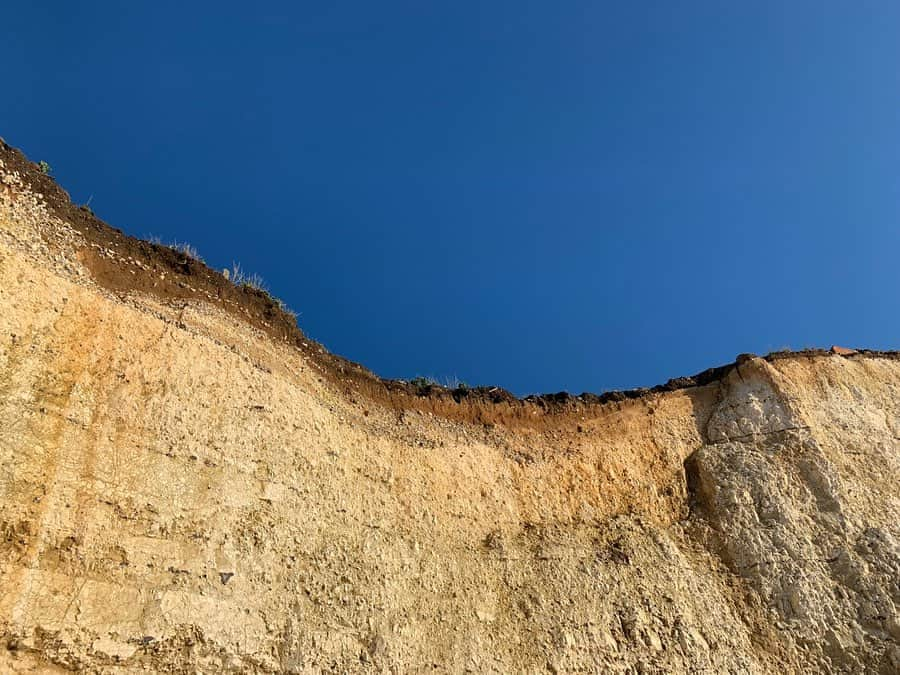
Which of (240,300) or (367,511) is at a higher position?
(240,300)

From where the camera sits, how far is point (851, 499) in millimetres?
12836

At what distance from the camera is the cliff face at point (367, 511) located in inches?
263

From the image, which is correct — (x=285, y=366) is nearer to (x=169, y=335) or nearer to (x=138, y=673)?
(x=169, y=335)

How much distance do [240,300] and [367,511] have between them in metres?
4.11

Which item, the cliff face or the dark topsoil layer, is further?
the dark topsoil layer

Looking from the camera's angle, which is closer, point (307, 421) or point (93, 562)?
point (93, 562)

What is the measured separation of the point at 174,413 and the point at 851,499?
13.1 m

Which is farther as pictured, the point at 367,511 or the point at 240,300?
the point at 240,300

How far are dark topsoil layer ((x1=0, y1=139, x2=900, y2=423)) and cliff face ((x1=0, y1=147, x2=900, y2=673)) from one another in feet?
0.24

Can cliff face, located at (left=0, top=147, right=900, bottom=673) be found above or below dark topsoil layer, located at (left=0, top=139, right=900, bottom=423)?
below

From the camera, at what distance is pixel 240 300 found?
409 inches

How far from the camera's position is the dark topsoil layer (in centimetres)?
859

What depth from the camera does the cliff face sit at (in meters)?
6.69

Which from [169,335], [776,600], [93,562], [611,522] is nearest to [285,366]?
[169,335]
